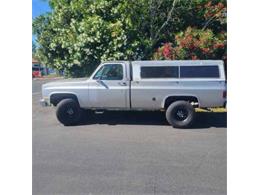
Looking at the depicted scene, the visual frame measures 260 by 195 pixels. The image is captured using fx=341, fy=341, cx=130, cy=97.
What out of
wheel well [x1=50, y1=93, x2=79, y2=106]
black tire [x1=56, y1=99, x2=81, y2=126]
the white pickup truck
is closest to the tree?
the white pickup truck

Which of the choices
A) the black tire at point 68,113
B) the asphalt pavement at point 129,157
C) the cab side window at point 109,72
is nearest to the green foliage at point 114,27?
the cab side window at point 109,72

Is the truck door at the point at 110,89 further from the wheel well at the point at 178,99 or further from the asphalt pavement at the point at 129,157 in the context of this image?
the wheel well at the point at 178,99

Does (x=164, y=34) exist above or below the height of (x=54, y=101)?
above

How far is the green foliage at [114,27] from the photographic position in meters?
11.7

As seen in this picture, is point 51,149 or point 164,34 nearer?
point 51,149

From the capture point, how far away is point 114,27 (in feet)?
38.3

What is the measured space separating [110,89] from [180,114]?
78.9 inches

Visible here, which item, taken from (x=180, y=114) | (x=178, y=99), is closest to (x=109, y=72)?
(x=178, y=99)

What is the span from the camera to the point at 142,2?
39.9 feet

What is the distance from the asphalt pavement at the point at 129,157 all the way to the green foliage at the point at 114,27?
3.07 m

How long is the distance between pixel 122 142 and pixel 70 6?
701 centimetres

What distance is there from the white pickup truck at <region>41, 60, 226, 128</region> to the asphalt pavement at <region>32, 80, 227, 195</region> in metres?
0.50
